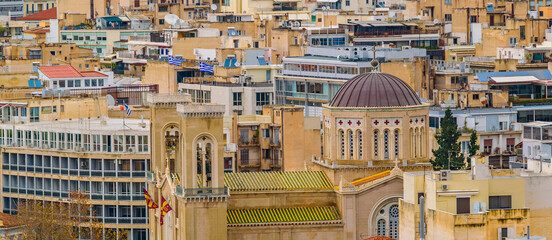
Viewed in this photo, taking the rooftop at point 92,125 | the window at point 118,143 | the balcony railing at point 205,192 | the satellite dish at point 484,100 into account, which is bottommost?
the balcony railing at point 205,192

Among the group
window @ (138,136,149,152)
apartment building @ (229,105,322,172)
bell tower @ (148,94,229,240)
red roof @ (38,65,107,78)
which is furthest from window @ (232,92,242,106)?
bell tower @ (148,94,229,240)

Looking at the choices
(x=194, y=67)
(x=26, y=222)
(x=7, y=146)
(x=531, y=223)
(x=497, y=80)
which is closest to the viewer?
(x=531, y=223)

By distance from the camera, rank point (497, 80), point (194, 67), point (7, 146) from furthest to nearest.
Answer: point (194, 67)
point (497, 80)
point (7, 146)

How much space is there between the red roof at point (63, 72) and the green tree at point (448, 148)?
5314 cm

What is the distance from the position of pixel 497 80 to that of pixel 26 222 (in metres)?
46.5

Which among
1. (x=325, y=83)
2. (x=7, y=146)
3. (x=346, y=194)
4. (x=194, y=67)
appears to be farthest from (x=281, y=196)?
(x=194, y=67)

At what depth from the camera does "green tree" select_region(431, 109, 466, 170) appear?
13275 cm

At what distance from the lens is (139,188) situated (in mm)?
148250

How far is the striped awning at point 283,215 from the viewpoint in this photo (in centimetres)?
12144

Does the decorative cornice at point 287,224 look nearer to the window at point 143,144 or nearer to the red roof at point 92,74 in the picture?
the window at point 143,144

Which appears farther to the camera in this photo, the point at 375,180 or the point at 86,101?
the point at 86,101

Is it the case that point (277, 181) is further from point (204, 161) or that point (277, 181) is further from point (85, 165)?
point (85, 165)

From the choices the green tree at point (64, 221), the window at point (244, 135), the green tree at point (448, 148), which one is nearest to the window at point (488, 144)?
the green tree at point (448, 148)

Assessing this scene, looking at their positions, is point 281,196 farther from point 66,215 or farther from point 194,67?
point 194,67
